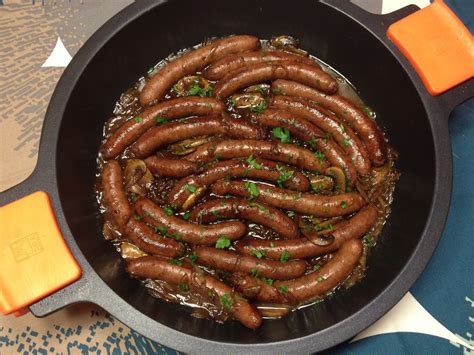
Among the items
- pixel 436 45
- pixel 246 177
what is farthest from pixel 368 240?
pixel 436 45

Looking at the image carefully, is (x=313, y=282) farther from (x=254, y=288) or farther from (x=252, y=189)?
(x=252, y=189)

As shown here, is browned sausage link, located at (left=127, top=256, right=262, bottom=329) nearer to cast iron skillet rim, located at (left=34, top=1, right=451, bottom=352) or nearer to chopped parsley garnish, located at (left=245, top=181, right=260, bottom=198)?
cast iron skillet rim, located at (left=34, top=1, right=451, bottom=352)

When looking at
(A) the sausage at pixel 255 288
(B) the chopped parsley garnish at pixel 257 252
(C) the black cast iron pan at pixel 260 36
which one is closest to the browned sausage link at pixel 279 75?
(C) the black cast iron pan at pixel 260 36

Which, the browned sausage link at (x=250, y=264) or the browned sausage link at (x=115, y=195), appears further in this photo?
the browned sausage link at (x=115, y=195)

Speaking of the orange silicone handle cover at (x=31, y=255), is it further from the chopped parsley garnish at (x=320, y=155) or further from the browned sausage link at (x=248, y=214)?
the chopped parsley garnish at (x=320, y=155)

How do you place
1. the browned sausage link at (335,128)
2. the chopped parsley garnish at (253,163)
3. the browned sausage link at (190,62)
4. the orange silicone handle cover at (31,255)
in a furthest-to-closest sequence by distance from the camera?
the browned sausage link at (190,62)
the browned sausage link at (335,128)
the chopped parsley garnish at (253,163)
the orange silicone handle cover at (31,255)

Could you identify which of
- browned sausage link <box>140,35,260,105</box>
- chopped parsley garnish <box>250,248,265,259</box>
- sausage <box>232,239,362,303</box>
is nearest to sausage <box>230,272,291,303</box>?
sausage <box>232,239,362,303</box>

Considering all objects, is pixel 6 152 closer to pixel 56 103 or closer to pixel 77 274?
pixel 56 103
